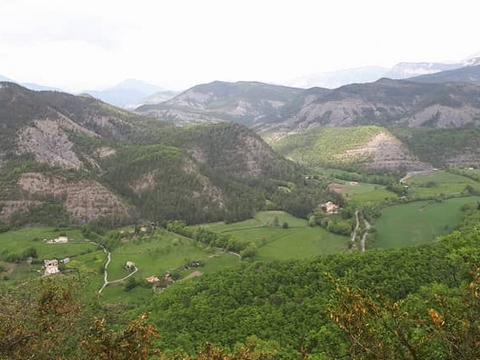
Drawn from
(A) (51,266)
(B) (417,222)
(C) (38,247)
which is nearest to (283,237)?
(B) (417,222)

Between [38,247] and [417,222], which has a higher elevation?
[38,247]

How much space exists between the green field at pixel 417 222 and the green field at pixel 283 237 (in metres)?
13.9

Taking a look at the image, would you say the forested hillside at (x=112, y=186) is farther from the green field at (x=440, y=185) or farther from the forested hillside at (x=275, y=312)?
the forested hillside at (x=275, y=312)

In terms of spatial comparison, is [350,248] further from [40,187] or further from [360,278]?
[40,187]

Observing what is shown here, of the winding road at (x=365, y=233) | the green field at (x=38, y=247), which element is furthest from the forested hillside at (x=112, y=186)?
the winding road at (x=365, y=233)

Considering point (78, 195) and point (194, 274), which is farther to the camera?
point (78, 195)

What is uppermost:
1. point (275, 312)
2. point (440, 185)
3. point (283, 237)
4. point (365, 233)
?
point (275, 312)

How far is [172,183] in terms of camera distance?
558ft

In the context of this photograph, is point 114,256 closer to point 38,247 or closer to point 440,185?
point 38,247

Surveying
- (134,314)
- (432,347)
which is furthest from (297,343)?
(432,347)

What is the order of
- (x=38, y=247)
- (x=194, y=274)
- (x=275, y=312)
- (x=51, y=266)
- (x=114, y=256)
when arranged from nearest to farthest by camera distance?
(x=275, y=312) → (x=194, y=274) → (x=51, y=266) → (x=114, y=256) → (x=38, y=247)

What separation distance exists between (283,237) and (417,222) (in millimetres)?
42182

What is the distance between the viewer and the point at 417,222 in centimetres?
13462

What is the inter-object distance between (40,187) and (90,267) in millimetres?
60327
